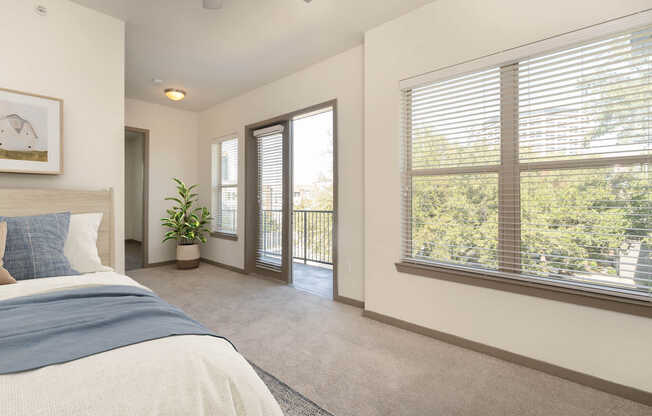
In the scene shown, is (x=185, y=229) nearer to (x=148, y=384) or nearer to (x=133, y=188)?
(x=133, y=188)

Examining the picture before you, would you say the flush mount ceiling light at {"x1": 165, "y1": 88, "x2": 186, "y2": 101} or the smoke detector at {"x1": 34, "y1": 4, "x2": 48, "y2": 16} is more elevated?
the flush mount ceiling light at {"x1": 165, "y1": 88, "x2": 186, "y2": 101}

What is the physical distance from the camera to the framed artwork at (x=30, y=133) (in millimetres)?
2246

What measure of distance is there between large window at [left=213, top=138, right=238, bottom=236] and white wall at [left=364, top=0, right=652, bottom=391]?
2.80 m

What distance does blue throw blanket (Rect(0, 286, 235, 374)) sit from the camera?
2.68ft

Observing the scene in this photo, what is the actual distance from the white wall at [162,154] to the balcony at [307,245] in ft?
6.61

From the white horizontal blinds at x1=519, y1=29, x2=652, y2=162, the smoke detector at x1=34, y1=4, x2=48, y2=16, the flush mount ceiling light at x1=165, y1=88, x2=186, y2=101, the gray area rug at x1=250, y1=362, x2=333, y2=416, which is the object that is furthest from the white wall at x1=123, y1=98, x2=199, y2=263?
the white horizontal blinds at x1=519, y1=29, x2=652, y2=162

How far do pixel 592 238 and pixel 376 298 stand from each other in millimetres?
1706

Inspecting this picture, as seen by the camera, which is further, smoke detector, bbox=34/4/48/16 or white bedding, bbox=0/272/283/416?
smoke detector, bbox=34/4/48/16

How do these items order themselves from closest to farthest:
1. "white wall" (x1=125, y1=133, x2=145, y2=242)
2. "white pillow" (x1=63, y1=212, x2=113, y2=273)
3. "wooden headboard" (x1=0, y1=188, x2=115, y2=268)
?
"white pillow" (x1=63, y1=212, x2=113, y2=273) → "wooden headboard" (x1=0, y1=188, x2=115, y2=268) → "white wall" (x1=125, y1=133, x2=145, y2=242)

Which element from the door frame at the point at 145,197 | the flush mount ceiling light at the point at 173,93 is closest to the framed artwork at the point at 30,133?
the flush mount ceiling light at the point at 173,93

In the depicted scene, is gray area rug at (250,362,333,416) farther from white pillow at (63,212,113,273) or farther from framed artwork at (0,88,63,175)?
framed artwork at (0,88,63,175)

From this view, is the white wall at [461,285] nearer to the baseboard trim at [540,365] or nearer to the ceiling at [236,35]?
the baseboard trim at [540,365]

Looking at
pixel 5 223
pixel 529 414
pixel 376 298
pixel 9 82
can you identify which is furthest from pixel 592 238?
pixel 9 82

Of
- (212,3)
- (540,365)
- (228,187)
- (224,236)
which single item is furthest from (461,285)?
(228,187)
